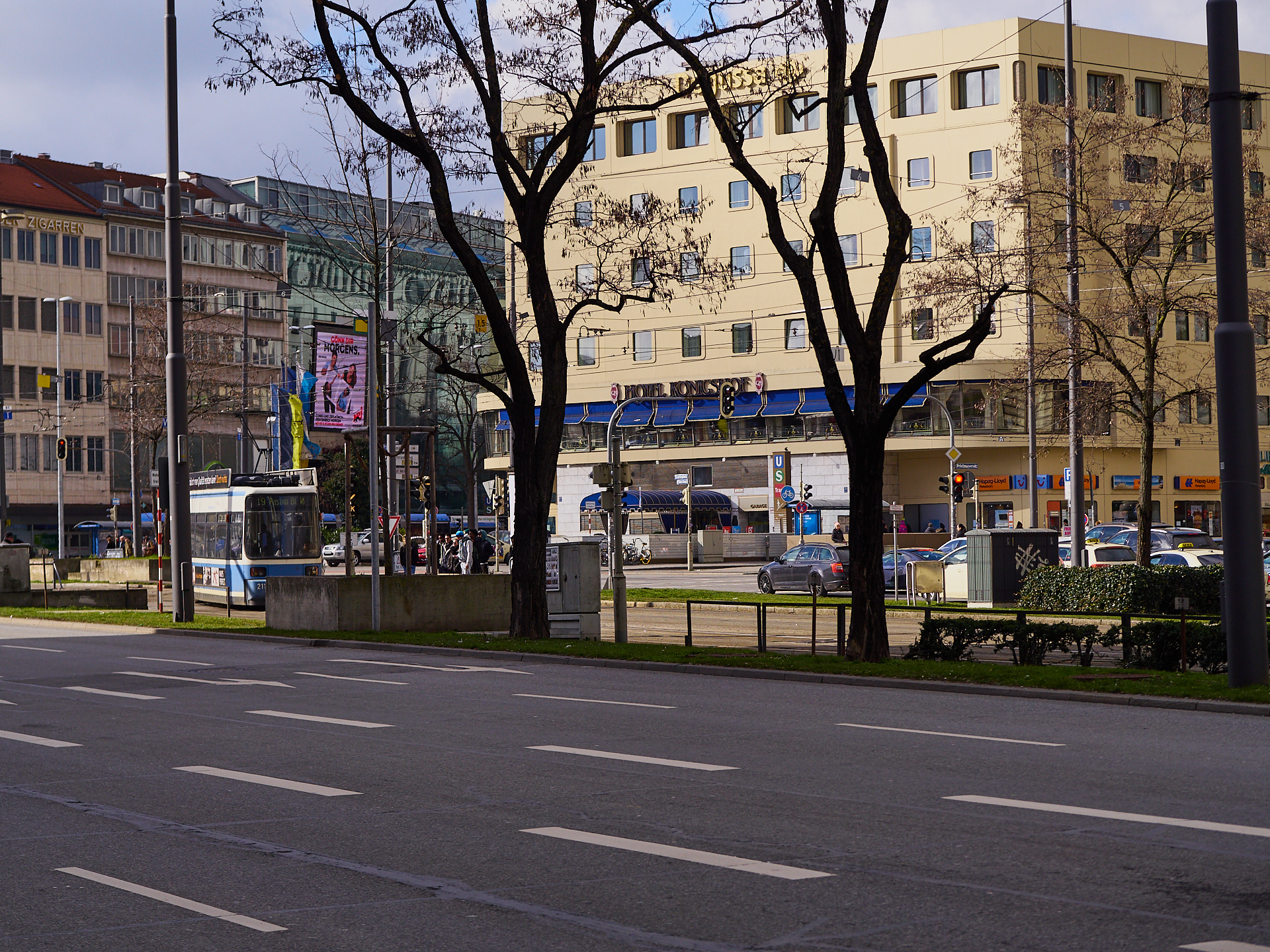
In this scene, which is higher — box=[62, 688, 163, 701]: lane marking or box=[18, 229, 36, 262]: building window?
box=[18, 229, 36, 262]: building window

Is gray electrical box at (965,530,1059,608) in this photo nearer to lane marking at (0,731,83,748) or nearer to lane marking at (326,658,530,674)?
lane marking at (326,658,530,674)

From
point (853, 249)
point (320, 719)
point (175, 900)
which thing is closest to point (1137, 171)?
point (320, 719)

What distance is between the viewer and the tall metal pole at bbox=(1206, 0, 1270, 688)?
15.5m

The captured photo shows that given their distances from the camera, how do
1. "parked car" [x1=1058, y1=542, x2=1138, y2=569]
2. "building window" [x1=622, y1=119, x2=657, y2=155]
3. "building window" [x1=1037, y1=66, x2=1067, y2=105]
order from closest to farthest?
"parked car" [x1=1058, y1=542, x2=1138, y2=569] → "building window" [x1=1037, y1=66, x2=1067, y2=105] → "building window" [x1=622, y1=119, x2=657, y2=155]

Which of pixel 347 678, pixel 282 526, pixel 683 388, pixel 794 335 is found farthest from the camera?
pixel 683 388

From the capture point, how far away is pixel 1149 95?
241 ft

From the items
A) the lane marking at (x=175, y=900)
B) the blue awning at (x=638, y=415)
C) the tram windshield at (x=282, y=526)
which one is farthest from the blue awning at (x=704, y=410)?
the lane marking at (x=175, y=900)

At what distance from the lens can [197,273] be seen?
102m

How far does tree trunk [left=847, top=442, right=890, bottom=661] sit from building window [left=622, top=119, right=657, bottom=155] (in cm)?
6322

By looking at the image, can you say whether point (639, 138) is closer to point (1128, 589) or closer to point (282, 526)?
point (282, 526)

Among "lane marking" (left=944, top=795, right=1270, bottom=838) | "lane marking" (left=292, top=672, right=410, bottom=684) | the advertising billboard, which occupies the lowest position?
"lane marking" (left=292, top=672, right=410, bottom=684)

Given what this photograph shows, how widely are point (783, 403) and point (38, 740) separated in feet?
214

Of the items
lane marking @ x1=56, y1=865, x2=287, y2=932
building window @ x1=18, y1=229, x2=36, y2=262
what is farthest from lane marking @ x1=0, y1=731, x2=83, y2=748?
building window @ x1=18, y1=229, x2=36, y2=262

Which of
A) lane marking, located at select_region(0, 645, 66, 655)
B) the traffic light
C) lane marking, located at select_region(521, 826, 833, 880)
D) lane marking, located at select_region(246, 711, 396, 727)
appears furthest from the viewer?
the traffic light
